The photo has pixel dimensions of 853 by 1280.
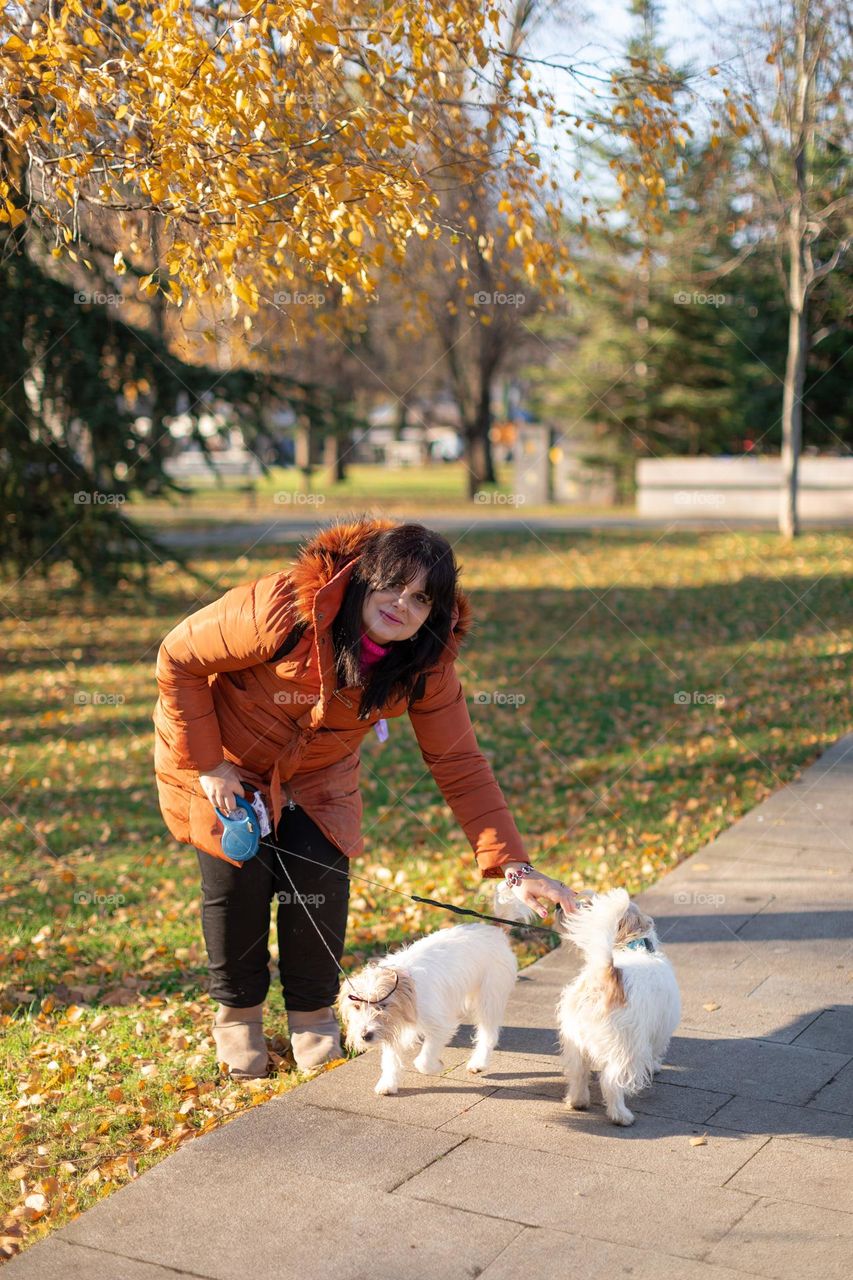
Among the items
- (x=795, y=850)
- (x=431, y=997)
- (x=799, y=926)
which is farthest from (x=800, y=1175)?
(x=795, y=850)

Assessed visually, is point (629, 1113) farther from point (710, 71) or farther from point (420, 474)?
point (420, 474)

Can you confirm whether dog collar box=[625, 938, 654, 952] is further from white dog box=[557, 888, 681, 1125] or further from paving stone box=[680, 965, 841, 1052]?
paving stone box=[680, 965, 841, 1052]

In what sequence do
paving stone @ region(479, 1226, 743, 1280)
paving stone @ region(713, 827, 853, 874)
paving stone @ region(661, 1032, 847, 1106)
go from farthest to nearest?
paving stone @ region(713, 827, 853, 874) < paving stone @ region(661, 1032, 847, 1106) < paving stone @ region(479, 1226, 743, 1280)

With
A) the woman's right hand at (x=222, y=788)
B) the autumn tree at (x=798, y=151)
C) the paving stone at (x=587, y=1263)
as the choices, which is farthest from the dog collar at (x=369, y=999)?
the autumn tree at (x=798, y=151)

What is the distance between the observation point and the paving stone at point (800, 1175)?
3381 millimetres

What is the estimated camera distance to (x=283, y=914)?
171 inches

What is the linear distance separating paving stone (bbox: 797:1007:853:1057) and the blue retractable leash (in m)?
1.97

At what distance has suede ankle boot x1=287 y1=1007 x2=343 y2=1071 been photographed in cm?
441

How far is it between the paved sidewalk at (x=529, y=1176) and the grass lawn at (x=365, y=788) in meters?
0.33

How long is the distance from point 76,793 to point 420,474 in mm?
42610

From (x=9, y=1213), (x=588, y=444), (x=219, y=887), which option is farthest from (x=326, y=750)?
(x=588, y=444)

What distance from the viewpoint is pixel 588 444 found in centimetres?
2836

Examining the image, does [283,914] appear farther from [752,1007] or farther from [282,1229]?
[752,1007]

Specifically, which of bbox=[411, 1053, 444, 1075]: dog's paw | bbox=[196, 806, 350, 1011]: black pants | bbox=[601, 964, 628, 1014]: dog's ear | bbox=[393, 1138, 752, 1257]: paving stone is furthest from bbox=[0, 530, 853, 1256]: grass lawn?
bbox=[601, 964, 628, 1014]: dog's ear
